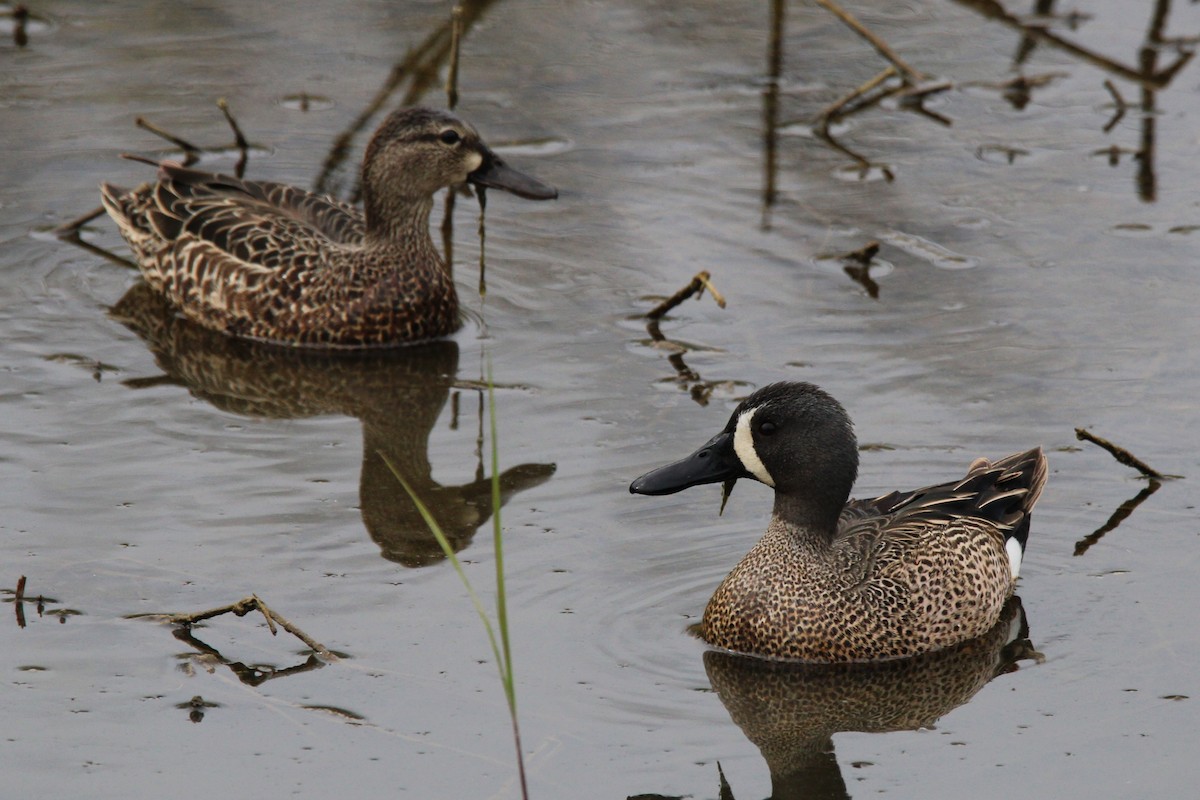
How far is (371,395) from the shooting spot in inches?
383

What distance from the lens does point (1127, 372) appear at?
963 centimetres

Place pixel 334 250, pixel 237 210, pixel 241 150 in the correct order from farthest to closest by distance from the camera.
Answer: pixel 241 150, pixel 237 210, pixel 334 250

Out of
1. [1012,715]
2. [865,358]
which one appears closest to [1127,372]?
[865,358]

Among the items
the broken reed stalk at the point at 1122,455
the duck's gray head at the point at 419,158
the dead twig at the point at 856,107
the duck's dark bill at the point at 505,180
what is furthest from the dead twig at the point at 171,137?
the broken reed stalk at the point at 1122,455

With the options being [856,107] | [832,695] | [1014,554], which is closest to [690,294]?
[1014,554]

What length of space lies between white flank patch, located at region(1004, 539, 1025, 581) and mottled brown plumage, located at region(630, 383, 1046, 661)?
18 cm

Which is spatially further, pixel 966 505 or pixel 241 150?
pixel 241 150

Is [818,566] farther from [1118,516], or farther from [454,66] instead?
[454,66]

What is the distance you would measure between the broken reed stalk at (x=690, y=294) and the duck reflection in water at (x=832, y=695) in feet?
9.20

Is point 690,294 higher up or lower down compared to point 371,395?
higher up

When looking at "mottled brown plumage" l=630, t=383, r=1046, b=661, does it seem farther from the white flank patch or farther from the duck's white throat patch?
the white flank patch

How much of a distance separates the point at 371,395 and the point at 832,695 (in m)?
3.42

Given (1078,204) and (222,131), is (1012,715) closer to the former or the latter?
(1078,204)

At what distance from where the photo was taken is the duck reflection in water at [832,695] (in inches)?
260
